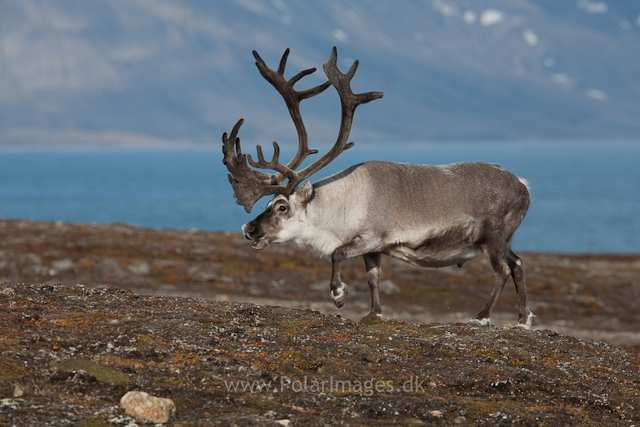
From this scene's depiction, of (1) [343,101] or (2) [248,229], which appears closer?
(2) [248,229]

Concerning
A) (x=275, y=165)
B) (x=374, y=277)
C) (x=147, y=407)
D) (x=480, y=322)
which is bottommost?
(x=147, y=407)

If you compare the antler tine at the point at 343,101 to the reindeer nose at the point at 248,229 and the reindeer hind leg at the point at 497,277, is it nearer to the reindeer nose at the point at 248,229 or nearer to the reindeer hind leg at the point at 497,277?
the reindeer nose at the point at 248,229

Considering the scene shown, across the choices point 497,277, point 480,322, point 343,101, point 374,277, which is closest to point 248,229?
point 374,277

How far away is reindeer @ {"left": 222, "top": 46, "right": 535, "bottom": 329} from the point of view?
42.7 feet

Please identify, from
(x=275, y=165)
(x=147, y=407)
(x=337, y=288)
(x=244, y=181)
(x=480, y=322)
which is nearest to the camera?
(x=147, y=407)

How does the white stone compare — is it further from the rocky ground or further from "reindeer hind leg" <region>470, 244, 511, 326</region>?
"reindeer hind leg" <region>470, 244, 511, 326</region>

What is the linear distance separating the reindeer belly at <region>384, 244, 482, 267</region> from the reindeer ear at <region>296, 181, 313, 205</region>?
1.65 metres

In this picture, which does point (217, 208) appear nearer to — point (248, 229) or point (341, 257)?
point (248, 229)

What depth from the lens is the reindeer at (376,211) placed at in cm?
1302

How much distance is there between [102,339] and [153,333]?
64 cm

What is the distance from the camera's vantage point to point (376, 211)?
13.0 m

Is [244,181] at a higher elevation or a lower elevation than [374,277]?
higher

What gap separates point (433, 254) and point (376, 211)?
1241 millimetres

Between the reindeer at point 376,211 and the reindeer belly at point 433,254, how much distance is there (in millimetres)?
17
